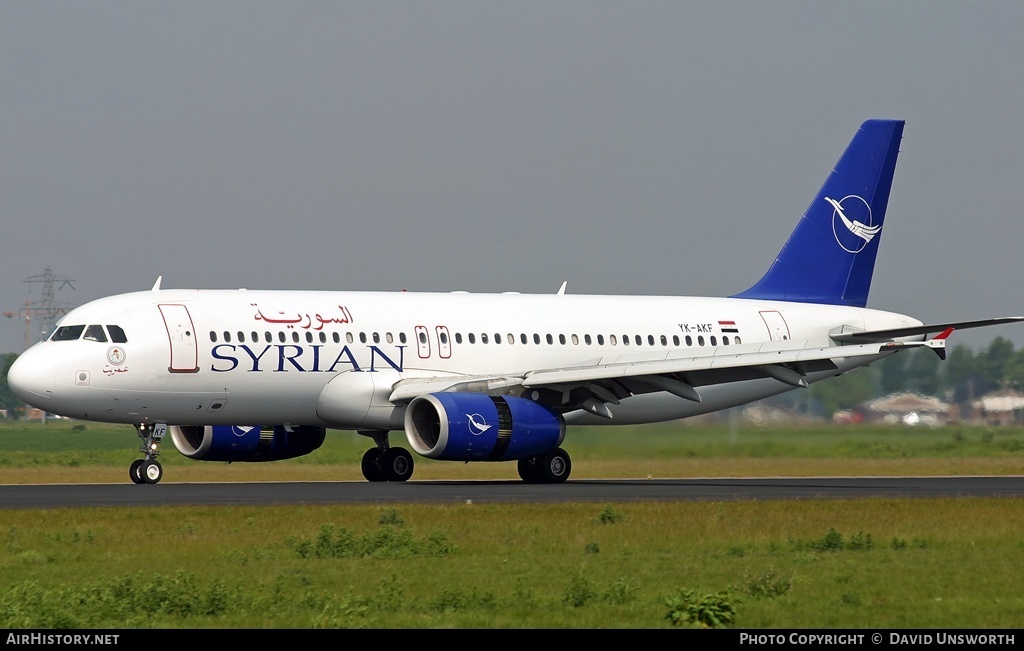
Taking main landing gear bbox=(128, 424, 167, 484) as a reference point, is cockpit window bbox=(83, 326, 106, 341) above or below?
above

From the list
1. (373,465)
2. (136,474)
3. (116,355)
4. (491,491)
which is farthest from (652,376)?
(116,355)

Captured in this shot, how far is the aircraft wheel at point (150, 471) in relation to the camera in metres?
32.2

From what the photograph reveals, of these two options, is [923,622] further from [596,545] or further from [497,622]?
[596,545]

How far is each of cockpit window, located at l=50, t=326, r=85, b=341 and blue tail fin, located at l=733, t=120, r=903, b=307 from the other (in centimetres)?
1797

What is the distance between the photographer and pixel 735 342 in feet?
128

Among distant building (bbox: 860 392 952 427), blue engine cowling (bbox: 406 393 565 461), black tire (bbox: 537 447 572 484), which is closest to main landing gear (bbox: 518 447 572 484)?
black tire (bbox: 537 447 572 484)

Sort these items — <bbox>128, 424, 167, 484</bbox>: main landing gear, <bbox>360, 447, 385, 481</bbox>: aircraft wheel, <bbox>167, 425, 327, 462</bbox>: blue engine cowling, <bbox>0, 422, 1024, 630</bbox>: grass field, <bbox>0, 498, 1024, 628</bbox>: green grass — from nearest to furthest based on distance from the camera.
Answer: <bbox>0, 422, 1024, 630</bbox>: grass field
<bbox>0, 498, 1024, 628</bbox>: green grass
<bbox>128, 424, 167, 484</bbox>: main landing gear
<bbox>167, 425, 327, 462</bbox>: blue engine cowling
<bbox>360, 447, 385, 481</bbox>: aircraft wheel

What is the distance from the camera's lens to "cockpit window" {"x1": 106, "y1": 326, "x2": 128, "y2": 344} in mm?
30953

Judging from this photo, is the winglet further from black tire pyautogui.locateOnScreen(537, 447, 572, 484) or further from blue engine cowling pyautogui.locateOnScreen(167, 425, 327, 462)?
blue engine cowling pyautogui.locateOnScreen(167, 425, 327, 462)

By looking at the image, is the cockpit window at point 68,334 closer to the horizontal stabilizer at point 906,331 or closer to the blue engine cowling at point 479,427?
the blue engine cowling at point 479,427

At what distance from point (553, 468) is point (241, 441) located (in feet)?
22.7

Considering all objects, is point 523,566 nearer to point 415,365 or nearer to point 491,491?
point 491,491

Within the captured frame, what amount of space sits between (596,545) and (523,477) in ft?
51.8
